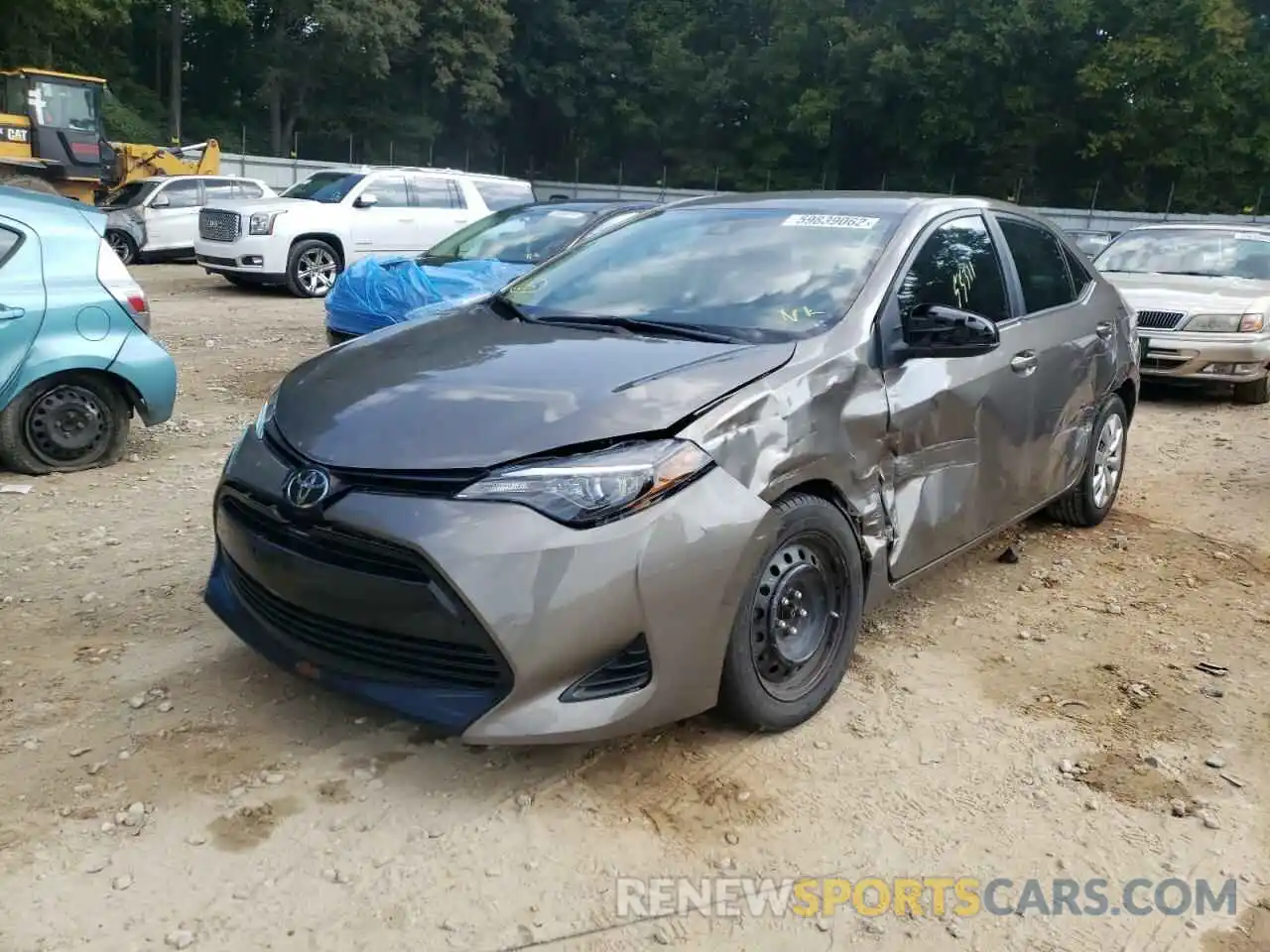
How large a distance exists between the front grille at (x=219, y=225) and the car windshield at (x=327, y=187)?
1080 millimetres

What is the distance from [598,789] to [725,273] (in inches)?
72.9

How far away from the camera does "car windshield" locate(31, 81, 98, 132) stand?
21234 mm

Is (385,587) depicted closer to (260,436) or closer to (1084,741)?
(260,436)

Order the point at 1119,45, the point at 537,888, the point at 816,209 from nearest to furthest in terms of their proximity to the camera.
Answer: the point at 537,888 → the point at 816,209 → the point at 1119,45

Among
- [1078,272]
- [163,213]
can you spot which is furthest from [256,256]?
[1078,272]

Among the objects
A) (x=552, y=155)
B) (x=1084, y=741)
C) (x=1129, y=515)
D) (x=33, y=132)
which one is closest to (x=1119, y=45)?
(x=552, y=155)

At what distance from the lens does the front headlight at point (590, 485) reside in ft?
8.82

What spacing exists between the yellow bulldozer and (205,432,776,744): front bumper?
66.5 feet

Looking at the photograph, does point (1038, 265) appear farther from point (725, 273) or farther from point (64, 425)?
point (64, 425)

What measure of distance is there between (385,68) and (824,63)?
18093 mm

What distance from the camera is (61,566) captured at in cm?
444

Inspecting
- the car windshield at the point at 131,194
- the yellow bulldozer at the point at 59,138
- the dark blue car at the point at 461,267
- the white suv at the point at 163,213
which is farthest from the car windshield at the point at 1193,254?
the yellow bulldozer at the point at 59,138

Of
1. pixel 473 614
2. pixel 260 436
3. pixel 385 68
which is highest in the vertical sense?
pixel 385 68

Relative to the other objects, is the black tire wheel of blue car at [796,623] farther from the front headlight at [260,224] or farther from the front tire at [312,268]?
the front headlight at [260,224]
